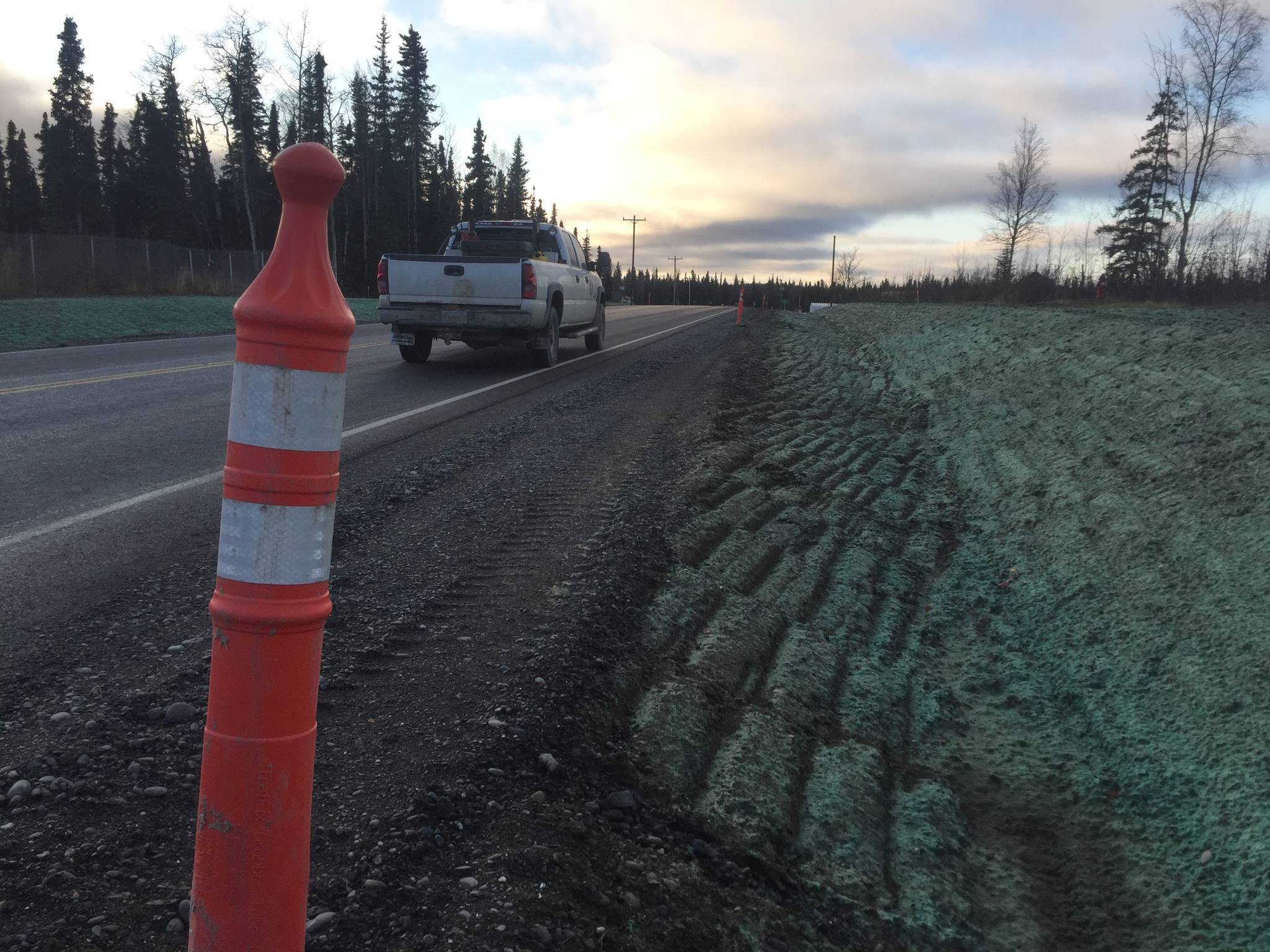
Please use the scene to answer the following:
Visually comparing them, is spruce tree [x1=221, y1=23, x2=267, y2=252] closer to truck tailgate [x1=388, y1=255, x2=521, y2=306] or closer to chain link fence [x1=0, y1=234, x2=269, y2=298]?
chain link fence [x1=0, y1=234, x2=269, y2=298]

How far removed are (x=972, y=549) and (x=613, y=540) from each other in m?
2.41

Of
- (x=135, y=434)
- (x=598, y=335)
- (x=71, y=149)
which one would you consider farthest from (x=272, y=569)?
(x=71, y=149)

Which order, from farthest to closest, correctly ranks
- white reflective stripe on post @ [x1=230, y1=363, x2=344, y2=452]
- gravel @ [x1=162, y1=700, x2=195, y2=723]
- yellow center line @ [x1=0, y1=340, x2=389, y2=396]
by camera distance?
yellow center line @ [x1=0, y1=340, x2=389, y2=396] → gravel @ [x1=162, y1=700, x2=195, y2=723] → white reflective stripe on post @ [x1=230, y1=363, x2=344, y2=452]

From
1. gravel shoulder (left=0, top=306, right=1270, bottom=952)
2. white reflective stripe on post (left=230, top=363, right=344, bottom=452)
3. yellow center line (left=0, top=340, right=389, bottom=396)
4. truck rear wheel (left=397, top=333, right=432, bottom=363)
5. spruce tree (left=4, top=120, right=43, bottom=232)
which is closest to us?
white reflective stripe on post (left=230, top=363, right=344, bottom=452)

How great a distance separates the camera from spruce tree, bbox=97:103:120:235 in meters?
64.9

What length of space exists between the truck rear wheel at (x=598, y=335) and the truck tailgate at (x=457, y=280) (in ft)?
15.4

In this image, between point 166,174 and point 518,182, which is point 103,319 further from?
point 518,182

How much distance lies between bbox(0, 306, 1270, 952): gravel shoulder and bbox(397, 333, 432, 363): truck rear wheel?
6.35m

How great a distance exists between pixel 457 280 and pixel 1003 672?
9189mm

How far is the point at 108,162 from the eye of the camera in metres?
70.2

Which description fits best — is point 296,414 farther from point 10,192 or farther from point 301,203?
point 10,192

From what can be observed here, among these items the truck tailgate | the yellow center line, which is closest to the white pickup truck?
the truck tailgate

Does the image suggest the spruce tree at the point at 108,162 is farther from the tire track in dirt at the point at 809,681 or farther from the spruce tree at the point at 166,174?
the tire track in dirt at the point at 809,681

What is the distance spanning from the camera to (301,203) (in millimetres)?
1582
